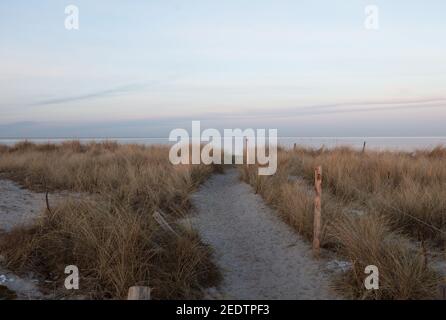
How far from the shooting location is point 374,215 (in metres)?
6.91

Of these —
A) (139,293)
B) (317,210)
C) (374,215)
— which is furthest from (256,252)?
(139,293)

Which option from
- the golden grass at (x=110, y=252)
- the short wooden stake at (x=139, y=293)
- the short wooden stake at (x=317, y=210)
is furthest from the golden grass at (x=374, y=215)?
the short wooden stake at (x=139, y=293)

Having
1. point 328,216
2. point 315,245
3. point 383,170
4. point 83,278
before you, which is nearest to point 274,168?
point 383,170

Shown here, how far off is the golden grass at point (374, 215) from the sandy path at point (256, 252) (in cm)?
30

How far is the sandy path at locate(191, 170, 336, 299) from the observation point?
4891mm

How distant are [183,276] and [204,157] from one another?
1122 centimetres

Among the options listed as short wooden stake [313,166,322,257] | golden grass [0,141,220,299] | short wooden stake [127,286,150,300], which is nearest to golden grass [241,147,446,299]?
short wooden stake [313,166,322,257]

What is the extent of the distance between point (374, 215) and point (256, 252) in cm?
219

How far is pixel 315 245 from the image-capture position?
5816mm

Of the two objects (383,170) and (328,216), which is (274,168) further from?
(328,216)

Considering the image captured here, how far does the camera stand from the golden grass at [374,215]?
4582 millimetres

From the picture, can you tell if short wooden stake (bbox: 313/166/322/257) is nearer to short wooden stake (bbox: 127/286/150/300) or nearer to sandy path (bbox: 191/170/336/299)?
sandy path (bbox: 191/170/336/299)

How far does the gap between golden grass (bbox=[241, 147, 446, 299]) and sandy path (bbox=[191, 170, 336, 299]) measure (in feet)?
1.00
